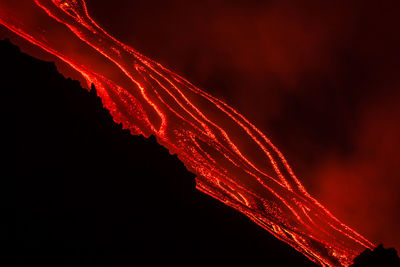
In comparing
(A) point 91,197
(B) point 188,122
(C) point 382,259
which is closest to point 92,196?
(A) point 91,197

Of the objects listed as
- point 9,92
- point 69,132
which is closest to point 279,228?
point 69,132

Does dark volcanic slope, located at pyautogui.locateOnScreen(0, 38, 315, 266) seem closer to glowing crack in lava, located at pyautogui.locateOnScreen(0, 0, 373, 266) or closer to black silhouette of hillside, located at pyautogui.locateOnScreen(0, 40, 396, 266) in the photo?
black silhouette of hillside, located at pyautogui.locateOnScreen(0, 40, 396, 266)

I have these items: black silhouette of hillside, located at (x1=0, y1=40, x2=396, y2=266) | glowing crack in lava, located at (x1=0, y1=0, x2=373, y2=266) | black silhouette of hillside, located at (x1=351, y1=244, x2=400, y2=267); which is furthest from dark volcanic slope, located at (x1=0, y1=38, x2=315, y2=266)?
glowing crack in lava, located at (x1=0, y1=0, x2=373, y2=266)

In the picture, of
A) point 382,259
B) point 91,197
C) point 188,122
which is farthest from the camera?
point 188,122

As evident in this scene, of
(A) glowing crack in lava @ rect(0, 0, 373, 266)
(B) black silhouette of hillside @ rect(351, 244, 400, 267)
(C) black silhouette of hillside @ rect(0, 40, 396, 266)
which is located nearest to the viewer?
(C) black silhouette of hillside @ rect(0, 40, 396, 266)

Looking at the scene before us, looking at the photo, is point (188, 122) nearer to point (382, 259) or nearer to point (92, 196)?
point (92, 196)

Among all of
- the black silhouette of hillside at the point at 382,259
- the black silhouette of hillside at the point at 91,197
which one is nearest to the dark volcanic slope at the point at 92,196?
the black silhouette of hillside at the point at 91,197

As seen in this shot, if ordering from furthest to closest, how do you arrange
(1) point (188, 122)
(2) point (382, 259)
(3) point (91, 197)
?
(1) point (188, 122) → (2) point (382, 259) → (3) point (91, 197)

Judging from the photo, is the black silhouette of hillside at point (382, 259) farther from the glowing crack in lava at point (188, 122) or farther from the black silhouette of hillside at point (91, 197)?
the glowing crack in lava at point (188, 122)
